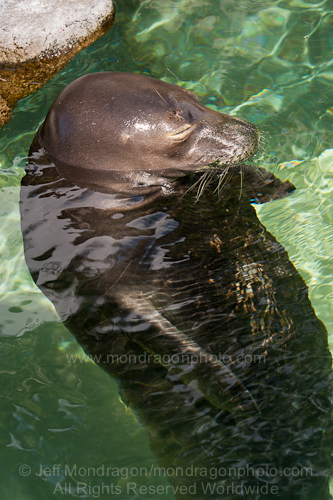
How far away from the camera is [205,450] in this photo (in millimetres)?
3141

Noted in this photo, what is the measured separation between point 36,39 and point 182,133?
2.98 m

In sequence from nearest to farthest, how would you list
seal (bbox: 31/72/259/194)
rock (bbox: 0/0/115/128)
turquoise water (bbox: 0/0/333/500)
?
turquoise water (bbox: 0/0/333/500) → seal (bbox: 31/72/259/194) → rock (bbox: 0/0/115/128)

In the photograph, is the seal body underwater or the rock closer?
the seal body underwater

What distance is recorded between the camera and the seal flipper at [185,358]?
3.03 m

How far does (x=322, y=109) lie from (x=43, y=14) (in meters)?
3.43

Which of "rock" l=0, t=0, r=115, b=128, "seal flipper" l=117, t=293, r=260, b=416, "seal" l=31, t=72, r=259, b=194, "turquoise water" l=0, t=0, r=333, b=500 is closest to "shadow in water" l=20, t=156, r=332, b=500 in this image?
"seal flipper" l=117, t=293, r=260, b=416

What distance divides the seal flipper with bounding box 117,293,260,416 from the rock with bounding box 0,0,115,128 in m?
3.29

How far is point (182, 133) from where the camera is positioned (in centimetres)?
357

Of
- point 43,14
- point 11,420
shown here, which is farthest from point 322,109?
point 11,420

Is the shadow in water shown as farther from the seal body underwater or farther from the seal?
the seal

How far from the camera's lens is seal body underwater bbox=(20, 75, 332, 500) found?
3109mm
